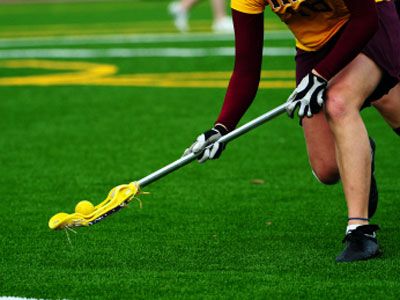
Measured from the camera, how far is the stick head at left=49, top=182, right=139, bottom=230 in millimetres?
5094

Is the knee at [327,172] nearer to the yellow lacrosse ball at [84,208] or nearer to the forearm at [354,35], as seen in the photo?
the forearm at [354,35]

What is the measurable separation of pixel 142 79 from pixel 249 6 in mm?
7141

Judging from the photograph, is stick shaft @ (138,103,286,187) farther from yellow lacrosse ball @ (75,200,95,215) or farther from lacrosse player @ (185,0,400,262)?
yellow lacrosse ball @ (75,200,95,215)

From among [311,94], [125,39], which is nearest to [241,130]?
[311,94]

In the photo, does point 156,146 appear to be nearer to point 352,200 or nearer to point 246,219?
point 246,219

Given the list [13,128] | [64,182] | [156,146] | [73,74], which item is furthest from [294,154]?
[73,74]

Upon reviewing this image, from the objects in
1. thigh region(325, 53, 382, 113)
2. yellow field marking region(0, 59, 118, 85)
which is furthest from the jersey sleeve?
yellow field marking region(0, 59, 118, 85)

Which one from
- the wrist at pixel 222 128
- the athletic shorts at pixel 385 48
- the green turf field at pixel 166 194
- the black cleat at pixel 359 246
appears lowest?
the green turf field at pixel 166 194

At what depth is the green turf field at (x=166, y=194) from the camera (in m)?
4.68

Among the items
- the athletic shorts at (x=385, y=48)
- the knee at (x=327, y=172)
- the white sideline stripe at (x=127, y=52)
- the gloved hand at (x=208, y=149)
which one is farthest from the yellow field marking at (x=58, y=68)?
the athletic shorts at (x=385, y=48)

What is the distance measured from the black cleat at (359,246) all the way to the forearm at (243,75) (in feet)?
2.59

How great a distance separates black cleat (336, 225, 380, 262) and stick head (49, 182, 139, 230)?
101cm

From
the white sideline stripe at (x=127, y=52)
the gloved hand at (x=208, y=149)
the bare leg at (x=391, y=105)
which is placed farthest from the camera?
the white sideline stripe at (x=127, y=52)

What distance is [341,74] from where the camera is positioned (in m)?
4.97
